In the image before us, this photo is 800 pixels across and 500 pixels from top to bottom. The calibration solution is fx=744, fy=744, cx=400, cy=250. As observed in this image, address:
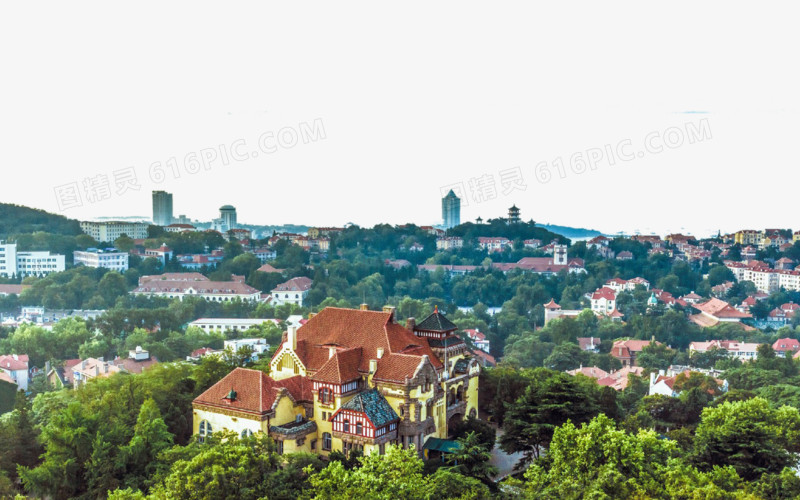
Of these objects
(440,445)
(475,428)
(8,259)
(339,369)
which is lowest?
(440,445)

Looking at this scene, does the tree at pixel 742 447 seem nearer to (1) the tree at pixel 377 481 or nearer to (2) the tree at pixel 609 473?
(2) the tree at pixel 609 473

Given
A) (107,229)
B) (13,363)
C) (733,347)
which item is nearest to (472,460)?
(13,363)

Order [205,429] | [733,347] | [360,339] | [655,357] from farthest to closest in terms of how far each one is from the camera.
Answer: [733,347] < [655,357] < [360,339] < [205,429]

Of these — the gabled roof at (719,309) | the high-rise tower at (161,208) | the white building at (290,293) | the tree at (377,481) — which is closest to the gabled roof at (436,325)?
the tree at (377,481)

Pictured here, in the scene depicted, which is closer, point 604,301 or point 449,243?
point 604,301

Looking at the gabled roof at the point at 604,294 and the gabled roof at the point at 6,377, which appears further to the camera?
the gabled roof at the point at 604,294

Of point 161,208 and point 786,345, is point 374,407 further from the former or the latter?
point 161,208

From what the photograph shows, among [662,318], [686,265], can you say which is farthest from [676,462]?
[686,265]
